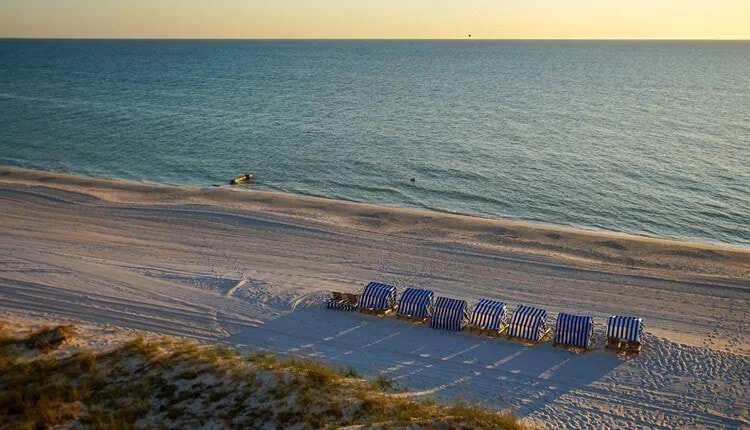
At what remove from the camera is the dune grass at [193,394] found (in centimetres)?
1432

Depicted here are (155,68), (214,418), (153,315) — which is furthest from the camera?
(155,68)

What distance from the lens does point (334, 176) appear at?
1818 inches

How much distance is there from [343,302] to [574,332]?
8233mm

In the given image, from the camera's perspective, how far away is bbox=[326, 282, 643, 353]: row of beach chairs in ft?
66.5

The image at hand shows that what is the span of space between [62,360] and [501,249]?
2003cm

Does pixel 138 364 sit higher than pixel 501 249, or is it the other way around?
pixel 501 249

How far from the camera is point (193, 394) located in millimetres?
15492

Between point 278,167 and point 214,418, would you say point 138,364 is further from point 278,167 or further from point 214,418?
point 278,167

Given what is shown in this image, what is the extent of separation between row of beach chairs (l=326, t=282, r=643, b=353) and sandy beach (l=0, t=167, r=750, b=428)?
1.40ft

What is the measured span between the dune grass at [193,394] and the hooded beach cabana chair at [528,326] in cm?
511

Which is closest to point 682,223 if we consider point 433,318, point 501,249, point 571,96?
point 501,249

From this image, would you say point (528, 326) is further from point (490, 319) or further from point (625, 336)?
point (625, 336)

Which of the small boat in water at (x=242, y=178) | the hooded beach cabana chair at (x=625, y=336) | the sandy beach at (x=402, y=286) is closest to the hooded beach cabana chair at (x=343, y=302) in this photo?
the sandy beach at (x=402, y=286)

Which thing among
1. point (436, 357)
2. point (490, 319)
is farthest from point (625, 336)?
point (436, 357)
